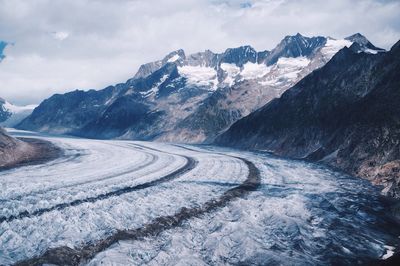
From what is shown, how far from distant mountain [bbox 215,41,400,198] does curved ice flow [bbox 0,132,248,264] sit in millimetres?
12192

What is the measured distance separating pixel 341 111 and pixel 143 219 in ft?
150

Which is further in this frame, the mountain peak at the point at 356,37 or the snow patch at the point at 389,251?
the mountain peak at the point at 356,37

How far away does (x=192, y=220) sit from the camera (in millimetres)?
20469

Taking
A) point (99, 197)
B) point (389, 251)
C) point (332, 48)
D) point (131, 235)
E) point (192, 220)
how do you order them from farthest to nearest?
point (332, 48) → point (99, 197) → point (192, 220) → point (131, 235) → point (389, 251)

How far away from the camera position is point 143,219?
2041 centimetres

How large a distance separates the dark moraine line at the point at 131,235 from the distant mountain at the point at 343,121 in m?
11.9

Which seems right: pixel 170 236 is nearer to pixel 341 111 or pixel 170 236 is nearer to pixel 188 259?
pixel 188 259

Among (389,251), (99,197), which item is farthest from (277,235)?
(99,197)

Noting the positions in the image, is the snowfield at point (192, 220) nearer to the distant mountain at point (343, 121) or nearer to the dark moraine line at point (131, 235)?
the dark moraine line at point (131, 235)

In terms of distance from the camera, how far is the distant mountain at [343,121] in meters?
37.7

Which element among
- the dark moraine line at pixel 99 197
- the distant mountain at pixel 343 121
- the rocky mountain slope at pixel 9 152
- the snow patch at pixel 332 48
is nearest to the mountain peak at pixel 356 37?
the snow patch at pixel 332 48

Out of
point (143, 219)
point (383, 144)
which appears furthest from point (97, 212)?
point (383, 144)

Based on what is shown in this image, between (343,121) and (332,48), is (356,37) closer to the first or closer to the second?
(332,48)

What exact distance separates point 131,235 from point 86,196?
801 cm
